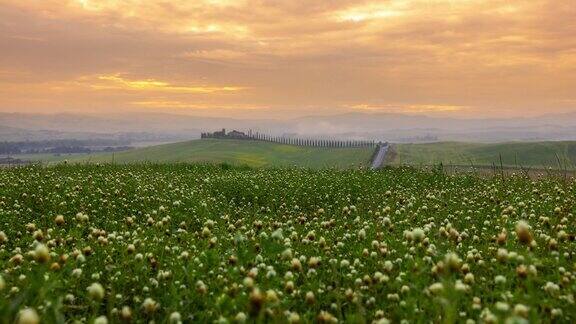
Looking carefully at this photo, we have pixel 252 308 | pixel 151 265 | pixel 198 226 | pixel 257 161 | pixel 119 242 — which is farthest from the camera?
pixel 257 161

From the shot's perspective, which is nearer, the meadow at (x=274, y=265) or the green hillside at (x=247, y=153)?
the meadow at (x=274, y=265)

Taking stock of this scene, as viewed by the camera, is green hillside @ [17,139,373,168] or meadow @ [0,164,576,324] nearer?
meadow @ [0,164,576,324]

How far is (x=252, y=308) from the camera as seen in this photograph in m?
4.54

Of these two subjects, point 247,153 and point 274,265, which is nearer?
point 274,265

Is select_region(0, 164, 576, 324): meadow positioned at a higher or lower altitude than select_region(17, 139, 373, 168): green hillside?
higher

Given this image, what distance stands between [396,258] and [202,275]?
349 cm

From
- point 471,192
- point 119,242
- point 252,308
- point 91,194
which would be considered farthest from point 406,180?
point 252,308

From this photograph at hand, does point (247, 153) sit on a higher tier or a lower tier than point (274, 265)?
lower

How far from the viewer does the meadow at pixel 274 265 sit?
229 inches

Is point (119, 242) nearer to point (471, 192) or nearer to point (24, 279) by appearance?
point (24, 279)

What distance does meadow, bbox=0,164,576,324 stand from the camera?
5.82 m

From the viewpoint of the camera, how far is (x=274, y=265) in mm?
8453

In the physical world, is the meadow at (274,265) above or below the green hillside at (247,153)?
above

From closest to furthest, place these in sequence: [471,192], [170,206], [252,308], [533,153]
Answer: [252,308]
[170,206]
[471,192]
[533,153]
